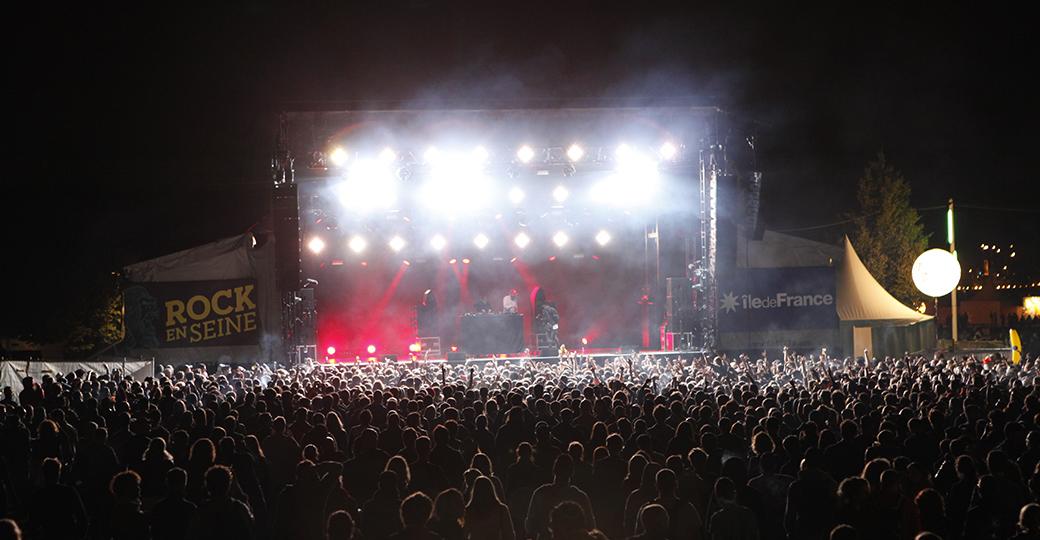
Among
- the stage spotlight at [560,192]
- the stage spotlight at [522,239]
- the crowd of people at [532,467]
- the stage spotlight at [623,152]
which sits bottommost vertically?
the crowd of people at [532,467]

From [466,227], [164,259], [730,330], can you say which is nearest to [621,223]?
[466,227]

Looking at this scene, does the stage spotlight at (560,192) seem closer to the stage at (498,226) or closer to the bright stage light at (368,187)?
the stage at (498,226)

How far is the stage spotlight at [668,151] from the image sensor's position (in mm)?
22625

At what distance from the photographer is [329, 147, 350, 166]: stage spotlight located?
22297mm

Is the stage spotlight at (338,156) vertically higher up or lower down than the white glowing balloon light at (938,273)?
higher up

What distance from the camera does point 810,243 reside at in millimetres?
30188

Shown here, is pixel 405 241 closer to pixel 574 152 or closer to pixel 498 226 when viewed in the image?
pixel 498 226

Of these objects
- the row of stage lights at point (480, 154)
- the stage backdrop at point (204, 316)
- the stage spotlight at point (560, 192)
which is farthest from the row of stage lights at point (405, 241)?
the row of stage lights at point (480, 154)

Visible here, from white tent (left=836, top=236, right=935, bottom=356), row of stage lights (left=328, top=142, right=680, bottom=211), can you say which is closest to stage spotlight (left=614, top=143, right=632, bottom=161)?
row of stage lights (left=328, top=142, right=680, bottom=211)

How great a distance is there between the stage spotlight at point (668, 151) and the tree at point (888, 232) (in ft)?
69.8

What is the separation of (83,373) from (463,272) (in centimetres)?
1698

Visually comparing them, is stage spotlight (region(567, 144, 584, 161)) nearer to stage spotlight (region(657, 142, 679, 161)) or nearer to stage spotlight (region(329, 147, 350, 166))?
stage spotlight (region(657, 142, 679, 161))

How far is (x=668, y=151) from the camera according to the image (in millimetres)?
22703

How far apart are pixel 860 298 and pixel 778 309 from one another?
3574mm
